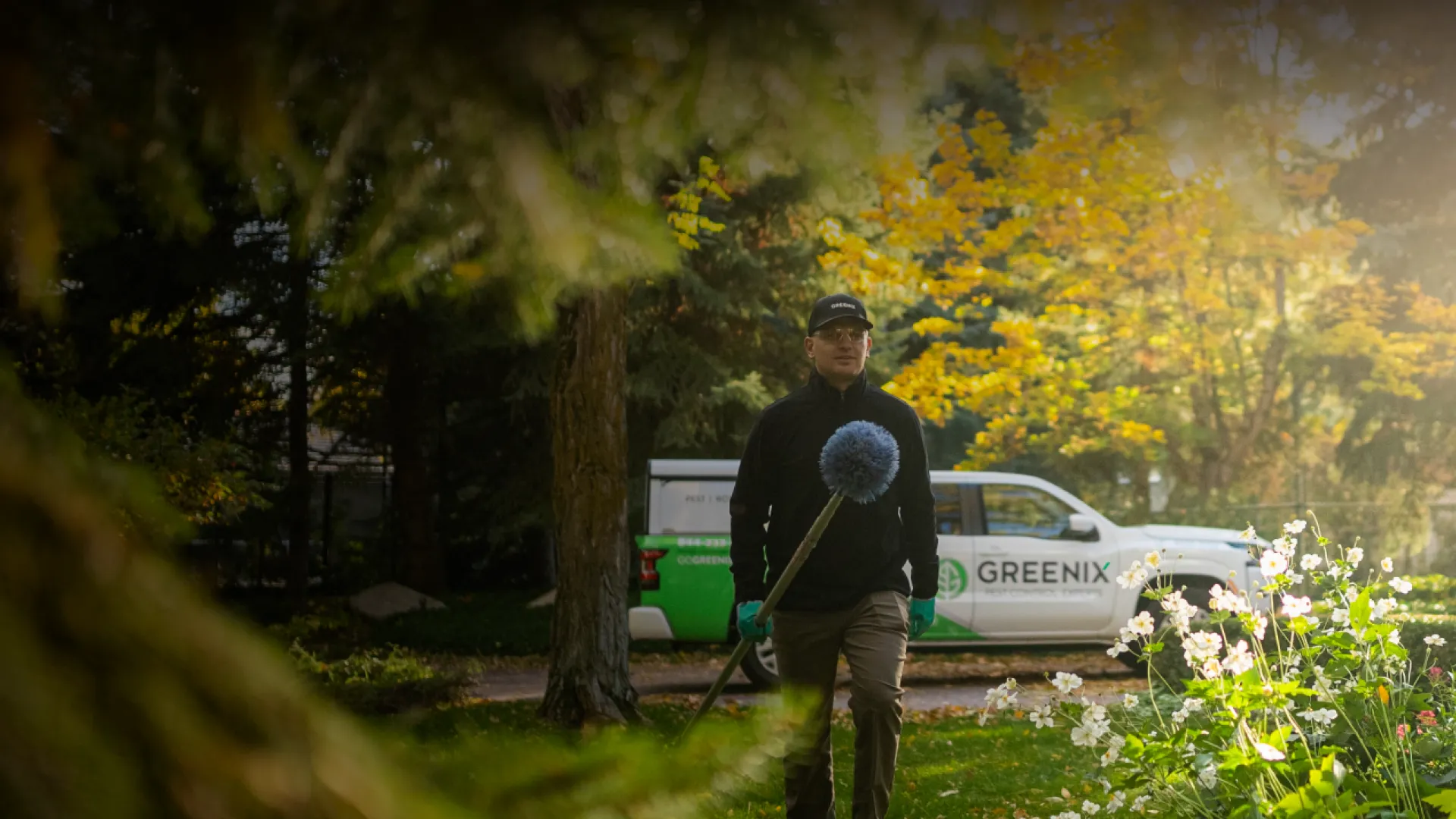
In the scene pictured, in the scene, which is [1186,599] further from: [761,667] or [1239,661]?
[1239,661]

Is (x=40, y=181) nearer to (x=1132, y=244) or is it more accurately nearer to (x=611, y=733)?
(x=611, y=733)

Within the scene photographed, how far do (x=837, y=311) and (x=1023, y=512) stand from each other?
7139 mm

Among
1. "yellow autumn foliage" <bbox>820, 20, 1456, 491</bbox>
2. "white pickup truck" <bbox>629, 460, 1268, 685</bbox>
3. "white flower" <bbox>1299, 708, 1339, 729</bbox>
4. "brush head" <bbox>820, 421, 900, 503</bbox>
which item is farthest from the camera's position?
"yellow autumn foliage" <bbox>820, 20, 1456, 491</bbox>

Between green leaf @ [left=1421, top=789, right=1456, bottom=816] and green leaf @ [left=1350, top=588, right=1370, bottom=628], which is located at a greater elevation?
green leaf @ [left=1350, top=588, right=1370, bottom=628]

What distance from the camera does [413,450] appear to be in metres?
16.4

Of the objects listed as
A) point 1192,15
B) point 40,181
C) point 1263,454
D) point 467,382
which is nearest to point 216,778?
point 40,181

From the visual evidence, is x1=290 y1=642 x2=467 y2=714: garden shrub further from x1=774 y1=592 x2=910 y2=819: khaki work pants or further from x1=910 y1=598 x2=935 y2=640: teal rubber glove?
x1=910 y1=598 x2=935 y2=640: teal rubber glove

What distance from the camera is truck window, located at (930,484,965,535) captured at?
1088 centimetres

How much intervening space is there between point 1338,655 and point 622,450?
478cm

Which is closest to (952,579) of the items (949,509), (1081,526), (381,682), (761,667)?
(949,509)

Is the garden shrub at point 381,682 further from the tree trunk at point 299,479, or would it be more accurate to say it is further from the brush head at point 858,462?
the tree trunk at point 299,479

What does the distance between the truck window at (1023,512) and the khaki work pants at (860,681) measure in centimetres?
695

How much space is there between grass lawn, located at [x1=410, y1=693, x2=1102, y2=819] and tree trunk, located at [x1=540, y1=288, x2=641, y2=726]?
0.37 metres

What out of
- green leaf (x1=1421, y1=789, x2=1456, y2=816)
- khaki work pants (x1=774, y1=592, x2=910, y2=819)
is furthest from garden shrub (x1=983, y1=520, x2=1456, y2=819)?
khaki work pants (x1=774, y1=592, x2=910, y2=819)
